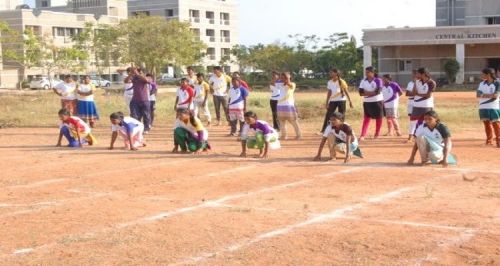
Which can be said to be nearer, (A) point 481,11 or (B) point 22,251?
(B) point 22,251

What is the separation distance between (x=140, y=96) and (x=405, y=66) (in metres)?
39.7

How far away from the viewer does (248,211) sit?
773 centimetres

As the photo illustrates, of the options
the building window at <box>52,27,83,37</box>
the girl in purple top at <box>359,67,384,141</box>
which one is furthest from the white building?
the girl in purple top at <box>359,67,384,141</box>

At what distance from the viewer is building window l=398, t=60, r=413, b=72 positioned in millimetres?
53031

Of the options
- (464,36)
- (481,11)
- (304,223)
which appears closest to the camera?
(304,223)

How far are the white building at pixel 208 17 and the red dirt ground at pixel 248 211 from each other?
74401mm

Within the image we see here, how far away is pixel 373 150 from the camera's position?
13336 millimetres

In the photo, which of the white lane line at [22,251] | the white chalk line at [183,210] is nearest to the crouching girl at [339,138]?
the white chalk line at [183,210]

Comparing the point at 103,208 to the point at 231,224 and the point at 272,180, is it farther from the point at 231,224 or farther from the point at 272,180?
the point at 272,180

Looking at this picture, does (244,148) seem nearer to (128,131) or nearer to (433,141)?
(128,131)

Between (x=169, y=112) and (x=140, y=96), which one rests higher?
(x=140, y=96)

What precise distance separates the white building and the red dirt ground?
2929 inches

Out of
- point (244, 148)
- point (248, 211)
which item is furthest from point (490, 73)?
point (248, 211)

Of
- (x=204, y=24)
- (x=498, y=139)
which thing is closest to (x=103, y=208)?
(x=498, y=139)
